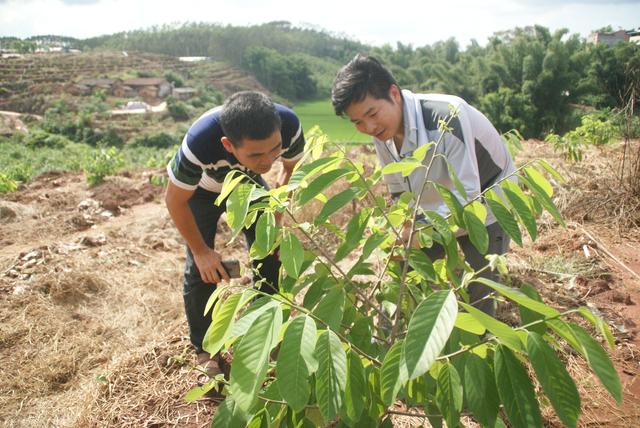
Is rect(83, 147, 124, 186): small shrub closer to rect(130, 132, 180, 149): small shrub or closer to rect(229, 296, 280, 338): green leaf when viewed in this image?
rect(229, 296, 280, 338): green leaf

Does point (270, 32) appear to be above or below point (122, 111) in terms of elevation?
above

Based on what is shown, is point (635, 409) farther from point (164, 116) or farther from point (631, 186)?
point (164, 116)

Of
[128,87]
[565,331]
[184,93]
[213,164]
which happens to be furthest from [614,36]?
[128,87]

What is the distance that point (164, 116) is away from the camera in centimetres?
3869

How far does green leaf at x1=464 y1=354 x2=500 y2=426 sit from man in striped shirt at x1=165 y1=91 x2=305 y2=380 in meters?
0.79

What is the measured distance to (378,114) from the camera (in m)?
1.60

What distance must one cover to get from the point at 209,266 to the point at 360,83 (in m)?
0.89

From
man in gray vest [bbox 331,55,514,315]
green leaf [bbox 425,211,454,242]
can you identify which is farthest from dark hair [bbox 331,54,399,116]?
green leaf [bbox 425,211,454,242]

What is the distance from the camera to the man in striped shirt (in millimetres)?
1491

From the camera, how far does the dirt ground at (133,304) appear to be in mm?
1818

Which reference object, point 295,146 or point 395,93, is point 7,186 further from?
point 395,93

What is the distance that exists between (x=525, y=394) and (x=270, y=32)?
8313cm

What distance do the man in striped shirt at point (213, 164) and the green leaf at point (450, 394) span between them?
0.75m

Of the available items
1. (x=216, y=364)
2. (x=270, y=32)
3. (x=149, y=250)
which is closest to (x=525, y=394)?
(x=216, y=364)
